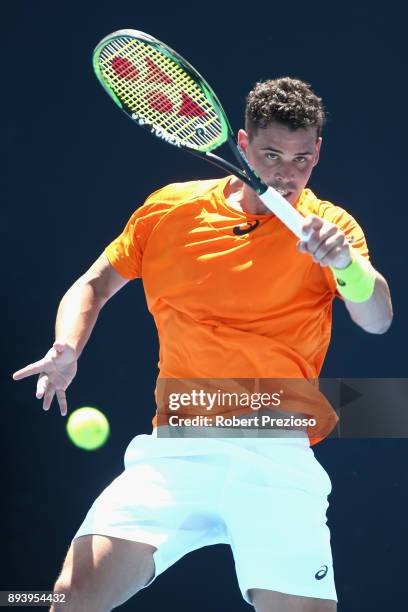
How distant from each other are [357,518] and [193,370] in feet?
4.92

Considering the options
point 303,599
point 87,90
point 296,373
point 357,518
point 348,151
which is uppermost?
point 87,90

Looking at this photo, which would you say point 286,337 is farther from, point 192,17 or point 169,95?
point 192,17

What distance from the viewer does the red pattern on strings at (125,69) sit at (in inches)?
128

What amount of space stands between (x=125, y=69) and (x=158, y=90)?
103 millimetres

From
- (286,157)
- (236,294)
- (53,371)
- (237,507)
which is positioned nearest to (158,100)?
(286,157)

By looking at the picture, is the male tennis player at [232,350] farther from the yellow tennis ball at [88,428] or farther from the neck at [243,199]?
the yellow tennis ball at [88,428]

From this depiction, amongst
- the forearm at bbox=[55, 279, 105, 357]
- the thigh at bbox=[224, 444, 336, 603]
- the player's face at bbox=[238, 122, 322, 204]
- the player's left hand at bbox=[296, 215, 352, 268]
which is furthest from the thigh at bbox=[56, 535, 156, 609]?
the player's face at bbox=[238, 122, 322, 204]

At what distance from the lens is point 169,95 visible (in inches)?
128

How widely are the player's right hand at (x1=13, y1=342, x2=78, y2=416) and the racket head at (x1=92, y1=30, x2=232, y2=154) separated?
2.01 ft

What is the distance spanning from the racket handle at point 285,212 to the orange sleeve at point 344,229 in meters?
0.33

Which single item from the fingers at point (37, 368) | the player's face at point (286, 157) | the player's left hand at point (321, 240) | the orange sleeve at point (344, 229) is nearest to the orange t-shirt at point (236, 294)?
the orange sleeve at point (344, 229)

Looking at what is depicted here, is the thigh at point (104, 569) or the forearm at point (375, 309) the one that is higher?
the forearm at point (375, 309)

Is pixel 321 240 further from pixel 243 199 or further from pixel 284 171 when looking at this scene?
pixel 243 199

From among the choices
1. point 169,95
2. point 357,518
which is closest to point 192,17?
point 169,95
